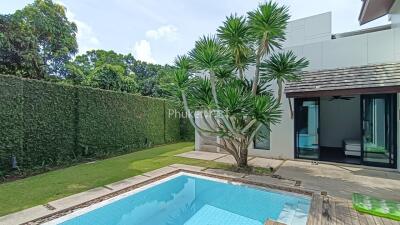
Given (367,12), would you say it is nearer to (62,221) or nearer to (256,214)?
(256,214)

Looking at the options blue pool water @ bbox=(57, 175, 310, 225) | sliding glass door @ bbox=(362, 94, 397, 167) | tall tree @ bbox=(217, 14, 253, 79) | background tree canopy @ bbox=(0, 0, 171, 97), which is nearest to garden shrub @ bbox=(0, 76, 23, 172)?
blue pool water @ bbox=(57, 175, 310, 225)

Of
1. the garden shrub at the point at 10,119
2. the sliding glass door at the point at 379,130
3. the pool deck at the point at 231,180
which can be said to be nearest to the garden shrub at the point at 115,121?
the garden shrub at the point at 10,119

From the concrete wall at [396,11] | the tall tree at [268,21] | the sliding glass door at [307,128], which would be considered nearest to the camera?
the tall tree at [268,21]

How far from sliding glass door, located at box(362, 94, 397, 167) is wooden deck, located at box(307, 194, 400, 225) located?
5.48m

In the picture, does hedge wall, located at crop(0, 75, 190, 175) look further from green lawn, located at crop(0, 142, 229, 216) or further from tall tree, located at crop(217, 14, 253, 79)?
tall tree, located at crop(217, 14, 253, 79)

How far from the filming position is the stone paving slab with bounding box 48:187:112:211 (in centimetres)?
642

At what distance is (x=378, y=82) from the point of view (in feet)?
31.0

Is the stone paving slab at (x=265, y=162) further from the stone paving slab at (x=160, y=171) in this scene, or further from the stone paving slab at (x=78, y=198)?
the stone paving slab at (x=78, y=198)

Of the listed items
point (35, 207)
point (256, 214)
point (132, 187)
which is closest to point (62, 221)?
point (35, 207)

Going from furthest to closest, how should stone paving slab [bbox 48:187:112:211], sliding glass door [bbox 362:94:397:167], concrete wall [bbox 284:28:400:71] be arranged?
concrete wall [bbox 284:28:400:71] → sliding glass door [bbox 362:94:397:167] → stone paving slab [bbox 48:187:112:211]

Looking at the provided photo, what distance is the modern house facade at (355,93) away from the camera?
1001 cm

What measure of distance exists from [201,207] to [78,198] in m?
3.77

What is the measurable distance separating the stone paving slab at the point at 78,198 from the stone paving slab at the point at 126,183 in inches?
11.6

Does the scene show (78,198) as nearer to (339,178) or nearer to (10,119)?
(10,119)
